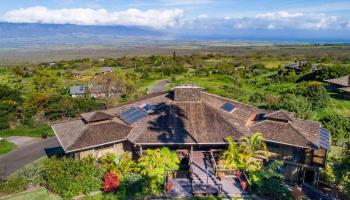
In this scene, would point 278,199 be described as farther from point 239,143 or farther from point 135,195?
point 135,195

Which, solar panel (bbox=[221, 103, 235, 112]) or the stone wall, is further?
solar panel (bbox=[221, 103, 235, 112])

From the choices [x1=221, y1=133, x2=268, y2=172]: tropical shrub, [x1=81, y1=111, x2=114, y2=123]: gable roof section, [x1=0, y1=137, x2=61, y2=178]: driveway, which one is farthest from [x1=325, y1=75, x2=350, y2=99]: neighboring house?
[x1=0, y1=137, x2=61, y2=178]: driveway

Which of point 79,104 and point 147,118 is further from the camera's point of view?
point 79,104

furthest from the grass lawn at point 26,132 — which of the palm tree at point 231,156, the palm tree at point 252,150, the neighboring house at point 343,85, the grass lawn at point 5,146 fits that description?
the neighboring house at point 343,85

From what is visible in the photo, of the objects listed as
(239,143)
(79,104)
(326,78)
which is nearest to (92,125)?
(239,143)

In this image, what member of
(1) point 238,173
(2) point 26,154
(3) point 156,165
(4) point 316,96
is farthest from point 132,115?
(4) point 316,96

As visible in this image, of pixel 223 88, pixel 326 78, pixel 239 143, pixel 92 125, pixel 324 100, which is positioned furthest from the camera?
pixel 326 78

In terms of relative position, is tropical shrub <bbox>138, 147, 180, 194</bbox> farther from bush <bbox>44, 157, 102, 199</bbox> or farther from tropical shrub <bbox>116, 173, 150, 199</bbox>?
bush <bbox>44, 157, 102, 199</bbox>

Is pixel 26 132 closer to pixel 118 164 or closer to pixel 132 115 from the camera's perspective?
pixel 132 115
